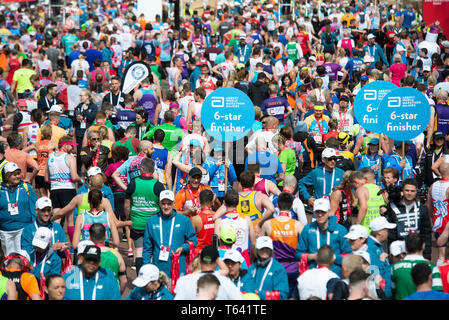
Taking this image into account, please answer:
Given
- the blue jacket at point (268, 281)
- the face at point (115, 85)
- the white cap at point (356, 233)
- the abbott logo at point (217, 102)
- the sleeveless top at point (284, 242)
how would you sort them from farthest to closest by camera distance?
1. the face at point (115, 85)
2. the abbott logo at point (217, 102)
3. the sleeveless top at point (284, 242)
4. the white cap at point (356, 233)
5. the blue jacket at point (268, 281)

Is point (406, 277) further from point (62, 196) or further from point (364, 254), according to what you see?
point (62, 196)

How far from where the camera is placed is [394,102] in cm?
982

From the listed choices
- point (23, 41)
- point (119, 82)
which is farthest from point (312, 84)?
point (23, 41)

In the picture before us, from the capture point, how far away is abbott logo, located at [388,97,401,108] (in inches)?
386

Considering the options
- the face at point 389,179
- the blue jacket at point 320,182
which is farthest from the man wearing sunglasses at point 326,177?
the face at point 389,179

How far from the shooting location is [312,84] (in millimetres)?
15195

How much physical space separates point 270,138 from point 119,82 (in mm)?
3783

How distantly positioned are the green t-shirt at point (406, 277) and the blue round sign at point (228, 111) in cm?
330

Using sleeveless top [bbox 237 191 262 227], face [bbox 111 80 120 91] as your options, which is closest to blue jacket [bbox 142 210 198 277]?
sleeveless top [bbox 237 191 262 227]

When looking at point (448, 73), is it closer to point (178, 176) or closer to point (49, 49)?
point (178, 176)

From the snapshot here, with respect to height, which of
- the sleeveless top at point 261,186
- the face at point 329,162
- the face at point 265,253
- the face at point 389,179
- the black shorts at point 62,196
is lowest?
the black shorts at point 62,196

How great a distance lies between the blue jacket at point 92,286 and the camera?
21.5ft

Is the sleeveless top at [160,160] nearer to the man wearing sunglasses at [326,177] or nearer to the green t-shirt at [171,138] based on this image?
the green t-shirt at [171,138]

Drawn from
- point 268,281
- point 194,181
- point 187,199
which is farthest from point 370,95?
point 268,281
